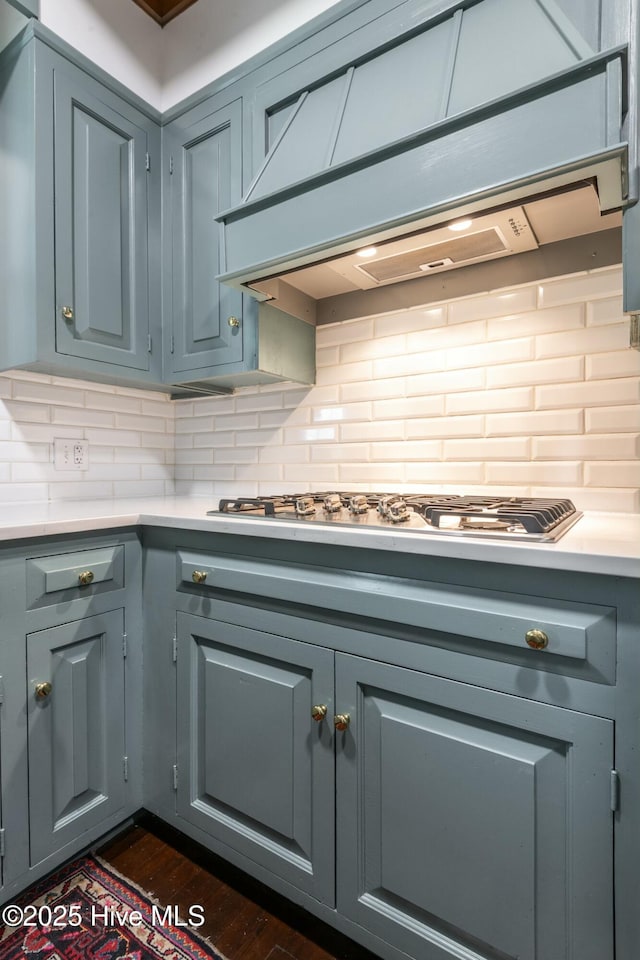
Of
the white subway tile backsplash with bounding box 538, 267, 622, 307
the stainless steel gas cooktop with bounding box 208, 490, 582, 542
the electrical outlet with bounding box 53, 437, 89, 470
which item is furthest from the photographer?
the electrical outlet with bounding box 53, 437, 89, 470

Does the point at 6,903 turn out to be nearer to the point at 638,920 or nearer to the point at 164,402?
the point at 638,920

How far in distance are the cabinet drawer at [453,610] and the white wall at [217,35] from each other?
1759mm

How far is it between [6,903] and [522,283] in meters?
2.13

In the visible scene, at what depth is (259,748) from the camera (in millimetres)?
1203

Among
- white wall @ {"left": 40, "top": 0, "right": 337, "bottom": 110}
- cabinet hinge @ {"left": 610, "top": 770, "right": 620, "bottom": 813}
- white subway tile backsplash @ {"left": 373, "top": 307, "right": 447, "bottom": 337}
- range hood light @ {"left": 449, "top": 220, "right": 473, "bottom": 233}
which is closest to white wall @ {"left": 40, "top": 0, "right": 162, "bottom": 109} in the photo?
white wall @ {"left": 40, "top": 0, "right": 337, "bottom": 110}

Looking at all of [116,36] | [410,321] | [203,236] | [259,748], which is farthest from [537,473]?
[116,36]

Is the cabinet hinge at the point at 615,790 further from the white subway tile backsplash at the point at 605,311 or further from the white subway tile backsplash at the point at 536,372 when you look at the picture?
the white subway tile backsplash at the point at 605,311

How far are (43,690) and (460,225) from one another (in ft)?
5.20

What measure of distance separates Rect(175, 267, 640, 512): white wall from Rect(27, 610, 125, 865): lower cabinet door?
833mm

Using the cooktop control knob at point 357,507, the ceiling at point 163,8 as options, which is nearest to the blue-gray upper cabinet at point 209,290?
the ceiling at point 163,8

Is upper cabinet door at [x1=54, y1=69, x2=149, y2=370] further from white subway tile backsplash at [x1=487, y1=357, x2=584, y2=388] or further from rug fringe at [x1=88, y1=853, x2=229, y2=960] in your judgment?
rug fringe at [x1=88, y1=853, x2=229, y2=960]

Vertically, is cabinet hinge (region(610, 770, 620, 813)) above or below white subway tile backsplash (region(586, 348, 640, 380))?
below

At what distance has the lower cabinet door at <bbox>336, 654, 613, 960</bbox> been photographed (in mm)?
805

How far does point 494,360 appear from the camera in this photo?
145 centimetres
